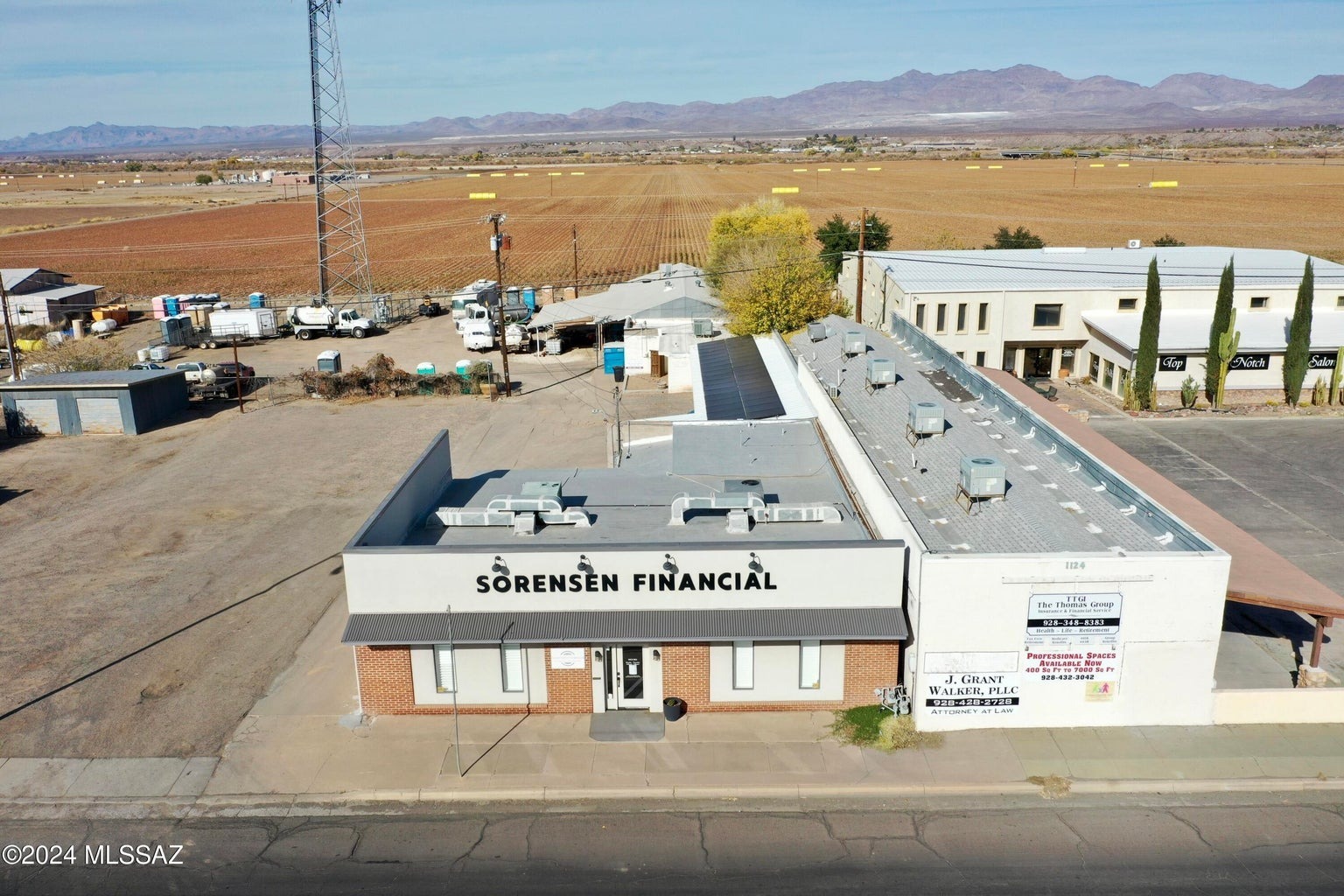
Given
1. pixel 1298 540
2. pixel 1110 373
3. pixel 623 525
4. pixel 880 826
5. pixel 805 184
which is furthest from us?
pixel 805 184

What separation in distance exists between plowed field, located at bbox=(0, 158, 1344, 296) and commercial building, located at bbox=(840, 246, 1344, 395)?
1079 inches

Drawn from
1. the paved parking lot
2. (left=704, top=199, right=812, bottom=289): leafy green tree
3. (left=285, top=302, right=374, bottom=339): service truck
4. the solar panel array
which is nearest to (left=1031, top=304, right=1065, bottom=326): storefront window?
the paved parking lot

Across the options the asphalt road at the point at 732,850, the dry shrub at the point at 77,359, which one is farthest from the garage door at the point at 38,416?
the asphalt road at the point at 732,850

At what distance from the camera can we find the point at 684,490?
27406 mm

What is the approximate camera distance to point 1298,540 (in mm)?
30484

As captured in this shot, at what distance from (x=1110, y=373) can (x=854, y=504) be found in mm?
29608

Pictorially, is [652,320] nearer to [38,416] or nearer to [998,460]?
[38,416]

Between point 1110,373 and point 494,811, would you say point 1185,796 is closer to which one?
point 494,811

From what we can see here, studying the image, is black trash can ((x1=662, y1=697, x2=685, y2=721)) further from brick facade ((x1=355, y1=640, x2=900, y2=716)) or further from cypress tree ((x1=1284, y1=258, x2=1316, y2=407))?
cypress tree ((x1=1284, y1=258, x2=1316, y2=407))

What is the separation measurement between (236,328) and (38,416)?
2043cm

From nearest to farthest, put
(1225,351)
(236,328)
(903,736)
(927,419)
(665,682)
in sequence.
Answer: (903,736)
(665,682)
(927,419)
(1225,351)
(236,328)

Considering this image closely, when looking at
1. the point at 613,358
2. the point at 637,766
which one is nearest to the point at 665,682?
the point at 637,766

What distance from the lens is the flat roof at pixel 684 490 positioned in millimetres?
23516

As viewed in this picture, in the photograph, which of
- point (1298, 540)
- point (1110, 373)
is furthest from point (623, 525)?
point (1110, 373)
